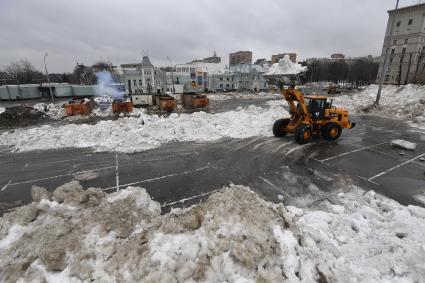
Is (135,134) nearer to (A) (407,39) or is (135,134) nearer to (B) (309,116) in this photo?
(B) (309,116)

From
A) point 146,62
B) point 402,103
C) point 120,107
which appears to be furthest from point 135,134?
point 146,62

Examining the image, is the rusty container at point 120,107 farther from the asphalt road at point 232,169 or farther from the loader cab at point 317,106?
the loader cab at point 317,106

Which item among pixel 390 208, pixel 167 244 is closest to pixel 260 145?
pixel 390 208

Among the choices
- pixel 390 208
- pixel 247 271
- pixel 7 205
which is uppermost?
pixel 247 271

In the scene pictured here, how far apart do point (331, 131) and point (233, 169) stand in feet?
24.1

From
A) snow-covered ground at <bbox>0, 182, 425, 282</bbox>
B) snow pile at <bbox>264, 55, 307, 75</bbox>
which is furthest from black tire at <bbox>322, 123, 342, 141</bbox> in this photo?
snow-covered ground at <bbox>0, 182, 425, 282</bbox>

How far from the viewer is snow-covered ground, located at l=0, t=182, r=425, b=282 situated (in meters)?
Answer: 3.76

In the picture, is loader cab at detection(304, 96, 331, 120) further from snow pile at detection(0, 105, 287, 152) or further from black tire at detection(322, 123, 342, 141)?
snow pile at detection(0, 105, 287, 152)

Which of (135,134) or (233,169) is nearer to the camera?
(233,169)

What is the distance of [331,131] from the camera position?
45.0 feet

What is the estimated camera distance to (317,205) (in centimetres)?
715

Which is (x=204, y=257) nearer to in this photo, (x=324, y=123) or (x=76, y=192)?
(x=76, y=192)

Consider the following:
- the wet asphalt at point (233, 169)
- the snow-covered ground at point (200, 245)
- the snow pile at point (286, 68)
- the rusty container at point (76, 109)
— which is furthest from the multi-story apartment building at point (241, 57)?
the snow-covered ground at point (200, 245)

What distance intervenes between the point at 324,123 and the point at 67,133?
16659mm
